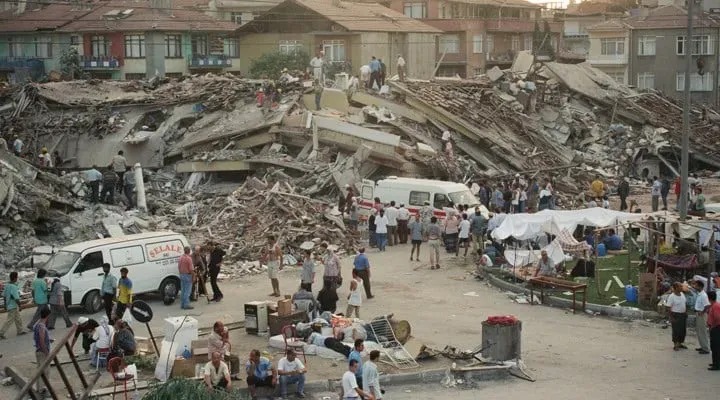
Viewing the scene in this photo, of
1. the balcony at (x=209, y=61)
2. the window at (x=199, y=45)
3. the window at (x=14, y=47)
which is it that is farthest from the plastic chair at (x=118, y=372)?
the window at (x=14, y=47)

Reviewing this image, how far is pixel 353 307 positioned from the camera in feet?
74.7

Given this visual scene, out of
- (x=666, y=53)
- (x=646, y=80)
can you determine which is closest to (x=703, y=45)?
(x=666, y=53)

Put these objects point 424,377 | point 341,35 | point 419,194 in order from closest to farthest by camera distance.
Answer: point 424,377 < point 419,194 < point 341,35

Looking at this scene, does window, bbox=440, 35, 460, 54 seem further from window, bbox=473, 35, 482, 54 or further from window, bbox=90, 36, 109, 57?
window, bbox=90, 36, 109, 57

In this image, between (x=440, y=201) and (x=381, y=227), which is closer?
(x=381, y=227)

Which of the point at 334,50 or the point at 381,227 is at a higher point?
the point at 334,50

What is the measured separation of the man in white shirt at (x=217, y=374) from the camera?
16547 millimetres

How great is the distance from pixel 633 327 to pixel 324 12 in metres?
47.3

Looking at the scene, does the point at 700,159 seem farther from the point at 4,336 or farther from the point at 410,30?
the point at 4,336

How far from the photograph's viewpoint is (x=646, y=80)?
71.9 meters

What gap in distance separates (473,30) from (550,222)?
5965cm

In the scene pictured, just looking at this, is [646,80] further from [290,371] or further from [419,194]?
[290,371]

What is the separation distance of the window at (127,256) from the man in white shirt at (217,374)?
323 inches

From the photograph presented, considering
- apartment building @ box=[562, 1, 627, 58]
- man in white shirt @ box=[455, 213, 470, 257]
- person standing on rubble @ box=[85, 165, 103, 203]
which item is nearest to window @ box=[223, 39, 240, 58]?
apartment building @ box=[562, 1, 627, 58]
